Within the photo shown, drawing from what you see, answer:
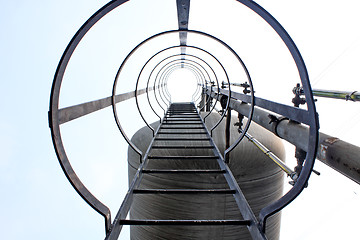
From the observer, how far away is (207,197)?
3611 mm

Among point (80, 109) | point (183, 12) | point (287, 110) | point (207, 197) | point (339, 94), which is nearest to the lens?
point (80, 109)

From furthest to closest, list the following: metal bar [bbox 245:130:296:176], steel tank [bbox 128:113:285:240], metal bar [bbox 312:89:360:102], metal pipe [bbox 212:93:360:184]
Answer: steel tank [bbox 128:113:285:240], metal bar [bbox 245:130:296:176], metal bar [bbox 312:89:360:102], metal pipe [bbox 212:93:360:184]

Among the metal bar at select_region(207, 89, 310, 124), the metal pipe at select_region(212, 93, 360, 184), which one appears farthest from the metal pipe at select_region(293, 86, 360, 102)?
the metal bar at select_region(207, 89, 310, 124)

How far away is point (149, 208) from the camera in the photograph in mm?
4023

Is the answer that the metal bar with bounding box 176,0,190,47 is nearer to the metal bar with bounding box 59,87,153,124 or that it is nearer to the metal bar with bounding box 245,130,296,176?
the metal bar with bounding box 59,87,153,124

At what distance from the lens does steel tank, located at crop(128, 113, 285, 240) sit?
142 inches

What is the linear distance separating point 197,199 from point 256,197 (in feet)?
3.38

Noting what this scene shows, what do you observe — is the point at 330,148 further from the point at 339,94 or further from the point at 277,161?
the point at 277,161

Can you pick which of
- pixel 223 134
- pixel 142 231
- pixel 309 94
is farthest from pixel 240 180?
pixel 309 94

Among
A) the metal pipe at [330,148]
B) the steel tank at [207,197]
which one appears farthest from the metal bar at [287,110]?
the steel tank at [207,197]

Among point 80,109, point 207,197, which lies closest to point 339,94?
point 80,109

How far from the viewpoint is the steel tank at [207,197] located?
3596 mm

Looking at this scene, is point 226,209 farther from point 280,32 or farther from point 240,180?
point 280,32

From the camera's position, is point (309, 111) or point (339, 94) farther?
point (339, 94)
